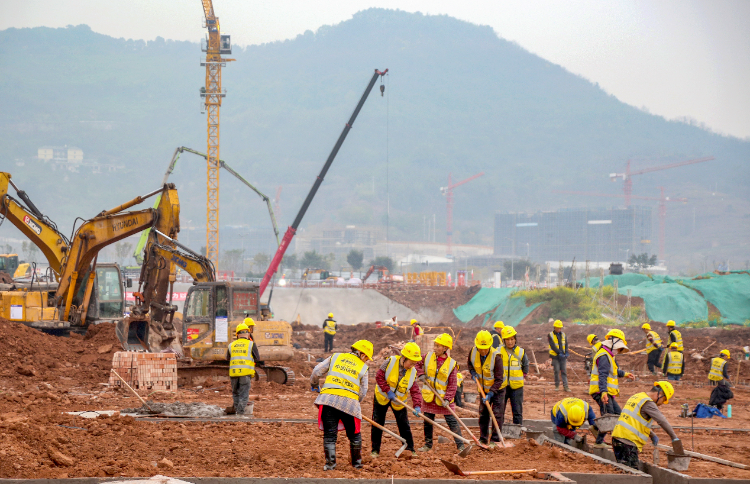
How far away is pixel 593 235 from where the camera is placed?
602 feet

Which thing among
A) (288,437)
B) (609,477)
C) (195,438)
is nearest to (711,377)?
(609,477)

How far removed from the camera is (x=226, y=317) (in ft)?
58.2

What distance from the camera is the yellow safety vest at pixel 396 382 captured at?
8.88 meters

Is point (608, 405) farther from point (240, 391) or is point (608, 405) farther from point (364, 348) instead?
point (240, 391)

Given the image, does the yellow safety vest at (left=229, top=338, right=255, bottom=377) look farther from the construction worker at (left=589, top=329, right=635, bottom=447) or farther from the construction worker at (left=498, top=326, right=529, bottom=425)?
the construction worker at (left=589, top=329, right=635, bottom=447)

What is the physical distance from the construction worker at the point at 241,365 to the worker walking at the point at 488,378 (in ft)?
12.3

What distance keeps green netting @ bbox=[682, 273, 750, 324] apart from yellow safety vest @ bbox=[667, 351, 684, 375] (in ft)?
63.3

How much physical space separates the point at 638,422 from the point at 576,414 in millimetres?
1427

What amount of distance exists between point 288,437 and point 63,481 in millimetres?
3683

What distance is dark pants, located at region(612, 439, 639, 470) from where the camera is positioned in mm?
8367

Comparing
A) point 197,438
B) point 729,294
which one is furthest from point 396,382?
point 729,294

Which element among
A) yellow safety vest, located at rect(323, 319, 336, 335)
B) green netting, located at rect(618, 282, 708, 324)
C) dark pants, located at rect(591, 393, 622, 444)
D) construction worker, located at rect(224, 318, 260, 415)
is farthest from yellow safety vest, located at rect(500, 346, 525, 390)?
green netting, located at rect(618, 282, 708, 324)

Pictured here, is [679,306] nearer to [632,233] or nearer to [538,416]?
[538,416]

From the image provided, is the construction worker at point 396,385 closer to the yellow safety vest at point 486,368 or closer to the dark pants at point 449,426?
the dark pants at point 449,426
